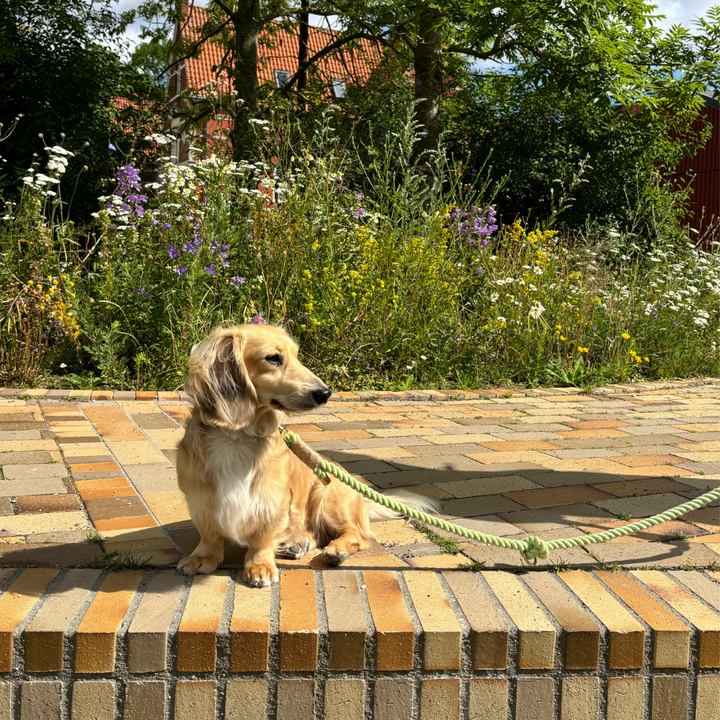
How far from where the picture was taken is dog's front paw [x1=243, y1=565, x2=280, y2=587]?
86.0 inches

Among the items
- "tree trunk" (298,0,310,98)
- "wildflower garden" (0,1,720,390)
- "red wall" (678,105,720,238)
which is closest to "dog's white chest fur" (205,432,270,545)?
"wildflower garden" (0,1,720,390)

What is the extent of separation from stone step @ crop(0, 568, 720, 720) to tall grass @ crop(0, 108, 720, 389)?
3.49 meters

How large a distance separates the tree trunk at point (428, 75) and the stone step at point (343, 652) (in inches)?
393

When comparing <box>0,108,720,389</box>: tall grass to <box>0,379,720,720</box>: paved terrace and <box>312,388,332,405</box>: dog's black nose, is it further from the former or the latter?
<box>312,388,332,405</box>: dog's black nose

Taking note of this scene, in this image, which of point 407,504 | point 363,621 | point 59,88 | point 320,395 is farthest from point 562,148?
point 363,621

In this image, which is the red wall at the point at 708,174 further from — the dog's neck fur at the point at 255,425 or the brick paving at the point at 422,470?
the dog's neck fur at the point at 255,425

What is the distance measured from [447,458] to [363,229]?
312 cm

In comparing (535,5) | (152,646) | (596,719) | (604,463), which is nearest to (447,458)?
(604,463)

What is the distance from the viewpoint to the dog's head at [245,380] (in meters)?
2.26

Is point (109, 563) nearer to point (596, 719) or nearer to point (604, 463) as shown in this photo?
point (596, 719)

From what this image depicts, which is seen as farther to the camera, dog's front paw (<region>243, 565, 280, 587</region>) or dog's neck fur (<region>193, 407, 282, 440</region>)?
dog's neck fur (<region>193, 407, 282, 440</region>)

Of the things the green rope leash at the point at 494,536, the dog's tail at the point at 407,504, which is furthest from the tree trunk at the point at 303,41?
the green rope leash at the point at 494,536

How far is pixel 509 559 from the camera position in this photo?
8.01 ft

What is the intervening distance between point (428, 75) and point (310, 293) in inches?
277
